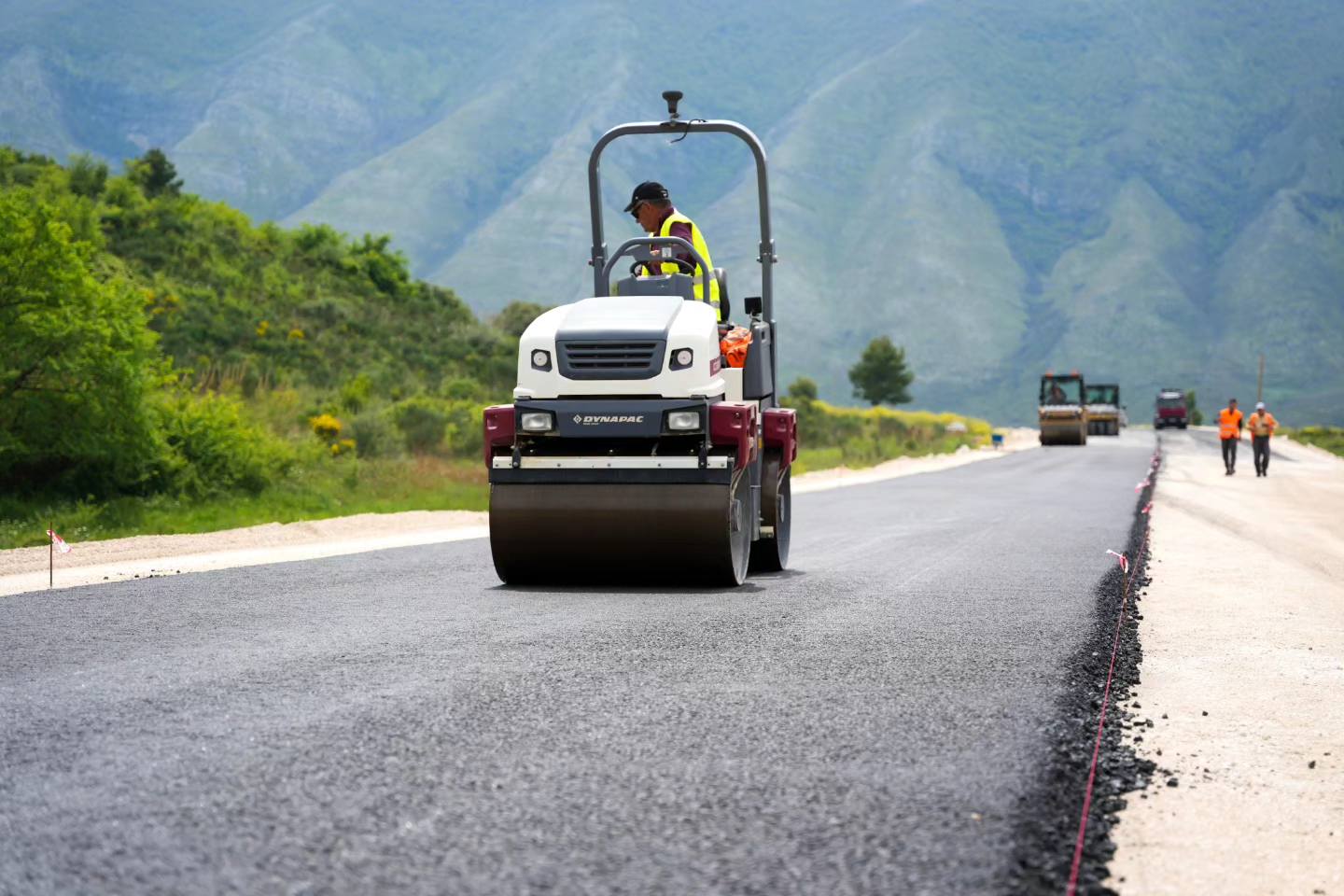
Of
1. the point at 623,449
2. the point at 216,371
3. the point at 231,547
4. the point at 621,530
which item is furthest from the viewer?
the point at 216,371

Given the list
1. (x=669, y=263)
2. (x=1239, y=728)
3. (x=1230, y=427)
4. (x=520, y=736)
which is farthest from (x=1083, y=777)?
(x=1230, y=427)

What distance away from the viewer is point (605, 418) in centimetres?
980

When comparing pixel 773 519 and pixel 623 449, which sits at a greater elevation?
pixel 623 449

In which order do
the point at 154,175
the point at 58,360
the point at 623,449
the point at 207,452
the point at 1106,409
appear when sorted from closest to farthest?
the point at 623,449 < the point at 58,360 < the point at 207,452 < the point at 154,175 < the point at 1106,409

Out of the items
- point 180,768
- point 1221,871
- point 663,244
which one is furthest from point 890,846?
point 663,244

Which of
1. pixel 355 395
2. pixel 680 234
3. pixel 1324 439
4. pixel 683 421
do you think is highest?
pixel 680 234

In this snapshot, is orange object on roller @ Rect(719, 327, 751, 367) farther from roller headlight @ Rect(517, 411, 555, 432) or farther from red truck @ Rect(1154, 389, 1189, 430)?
red truck @ Rect(1154, 389, 1189, 430)

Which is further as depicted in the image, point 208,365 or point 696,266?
point 208,365

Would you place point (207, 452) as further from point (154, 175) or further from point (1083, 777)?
point (154, 175)

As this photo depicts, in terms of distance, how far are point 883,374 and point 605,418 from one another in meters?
115

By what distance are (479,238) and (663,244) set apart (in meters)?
191

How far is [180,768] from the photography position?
5148 millimetres

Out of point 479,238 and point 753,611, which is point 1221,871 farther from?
point 479,238

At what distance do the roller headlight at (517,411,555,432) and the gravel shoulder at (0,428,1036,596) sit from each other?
13.1ft
